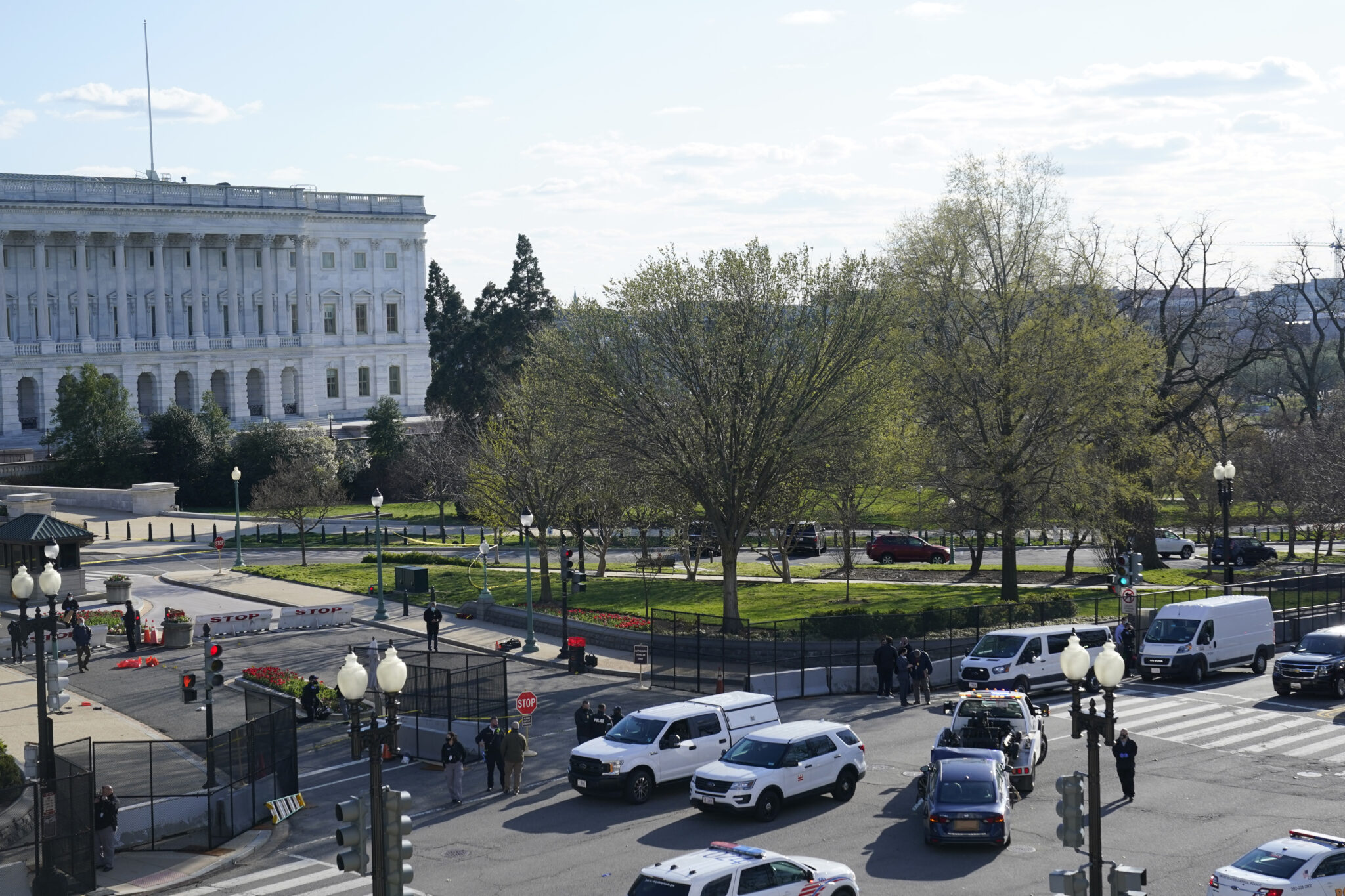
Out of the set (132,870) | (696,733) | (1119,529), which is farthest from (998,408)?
(132,870)

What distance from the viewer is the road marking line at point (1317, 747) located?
29609 millimetres

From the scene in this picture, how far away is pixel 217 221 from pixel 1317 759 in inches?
4252

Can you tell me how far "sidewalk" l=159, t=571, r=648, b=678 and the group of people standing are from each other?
23.7 ft

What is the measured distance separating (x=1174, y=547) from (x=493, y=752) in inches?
1999

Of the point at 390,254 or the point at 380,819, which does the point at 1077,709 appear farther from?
the point at 390,254

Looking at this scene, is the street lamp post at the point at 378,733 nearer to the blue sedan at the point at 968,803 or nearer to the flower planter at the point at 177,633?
the blue sedan at the point at 968,803

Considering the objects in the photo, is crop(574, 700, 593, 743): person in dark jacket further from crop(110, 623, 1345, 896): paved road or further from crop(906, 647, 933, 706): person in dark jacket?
crop(906, 647, 933, 706): person in dark jacket

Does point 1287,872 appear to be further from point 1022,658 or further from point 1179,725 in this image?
point 1022,658

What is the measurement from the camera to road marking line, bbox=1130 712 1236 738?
104ft

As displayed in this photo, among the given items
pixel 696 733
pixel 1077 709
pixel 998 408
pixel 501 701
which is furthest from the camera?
pixel 998 408

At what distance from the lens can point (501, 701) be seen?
33.1 meters

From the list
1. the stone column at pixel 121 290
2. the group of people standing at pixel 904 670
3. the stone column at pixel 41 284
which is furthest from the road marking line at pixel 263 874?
the stone column at pixel 121 290

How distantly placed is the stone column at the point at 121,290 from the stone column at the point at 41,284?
17.8 ft

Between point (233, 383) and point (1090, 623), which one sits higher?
point (233, 383)
